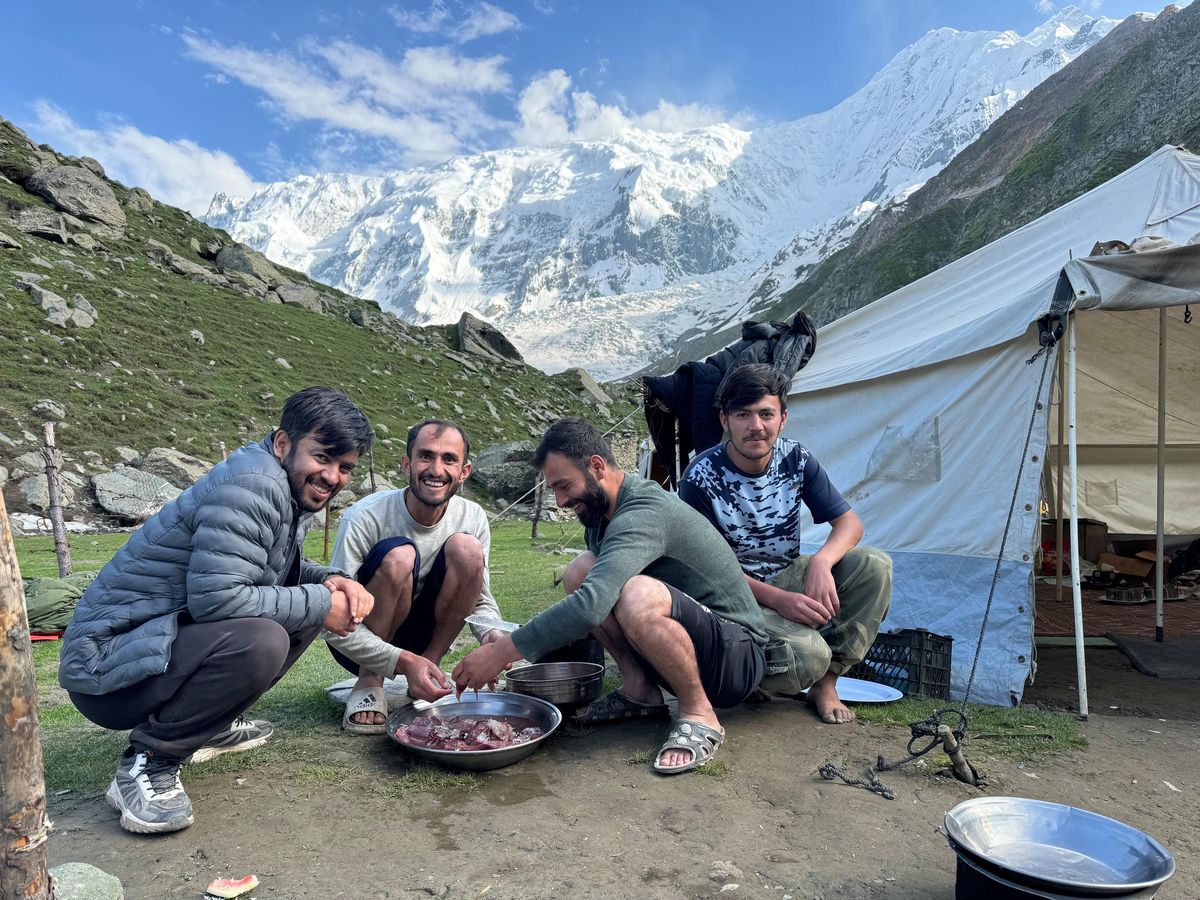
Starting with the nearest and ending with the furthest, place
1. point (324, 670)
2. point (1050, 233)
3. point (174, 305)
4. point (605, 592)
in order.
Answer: point (605, 592)
point (324, 670)
point (1050, 233)
point (174, 305)

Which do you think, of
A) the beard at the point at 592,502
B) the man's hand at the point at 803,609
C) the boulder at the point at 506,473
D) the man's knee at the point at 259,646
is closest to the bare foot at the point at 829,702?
the man's hand at the point at 803,609

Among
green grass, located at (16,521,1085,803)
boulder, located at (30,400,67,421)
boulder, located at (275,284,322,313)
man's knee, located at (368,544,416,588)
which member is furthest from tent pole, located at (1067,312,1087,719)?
boulder, located at (275,284,322,313)

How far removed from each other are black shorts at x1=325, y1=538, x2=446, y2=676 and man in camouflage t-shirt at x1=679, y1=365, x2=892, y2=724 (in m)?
1.21

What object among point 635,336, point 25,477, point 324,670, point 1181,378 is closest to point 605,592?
point 324,670

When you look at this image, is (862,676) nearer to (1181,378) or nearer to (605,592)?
(605,592)

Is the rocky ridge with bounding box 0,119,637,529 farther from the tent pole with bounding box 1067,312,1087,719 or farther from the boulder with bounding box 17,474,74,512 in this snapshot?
the tent pole with bounding box 1067,312,1087,719

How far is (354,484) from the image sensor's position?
20.0 meters

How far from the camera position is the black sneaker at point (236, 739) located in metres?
3.00

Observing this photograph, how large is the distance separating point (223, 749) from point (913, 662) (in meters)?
3.26

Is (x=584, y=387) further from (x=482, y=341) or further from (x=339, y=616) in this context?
(x=339, y=616)

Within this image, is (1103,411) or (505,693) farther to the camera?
(1103,411)

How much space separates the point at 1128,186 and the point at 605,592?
220 inches

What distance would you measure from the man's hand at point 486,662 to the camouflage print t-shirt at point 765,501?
1.25m

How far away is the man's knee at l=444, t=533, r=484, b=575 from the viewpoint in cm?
340
